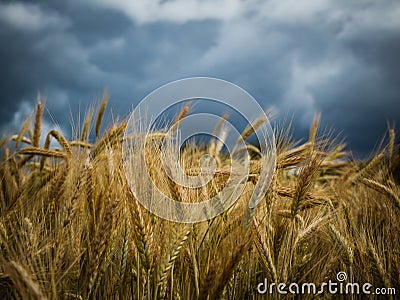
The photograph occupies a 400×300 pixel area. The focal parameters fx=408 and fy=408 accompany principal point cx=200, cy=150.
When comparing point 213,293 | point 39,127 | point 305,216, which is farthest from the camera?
point 39,127

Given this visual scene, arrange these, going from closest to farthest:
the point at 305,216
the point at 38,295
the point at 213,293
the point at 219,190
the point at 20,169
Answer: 1. the point at 38,295
2. the point at 213,293
3. the point at 219,190
4. the point at 305,216
5. the point at 20,169

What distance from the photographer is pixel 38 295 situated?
117 centimetres

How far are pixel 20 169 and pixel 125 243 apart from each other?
106 inches

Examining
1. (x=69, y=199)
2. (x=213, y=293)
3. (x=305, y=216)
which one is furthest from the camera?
(x=305, y=216)

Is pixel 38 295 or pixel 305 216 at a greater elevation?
pixel 305 216

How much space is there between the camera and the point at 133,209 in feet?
5.32

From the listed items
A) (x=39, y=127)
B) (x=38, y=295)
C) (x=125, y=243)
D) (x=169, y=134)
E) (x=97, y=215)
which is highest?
(x=39, y=127)

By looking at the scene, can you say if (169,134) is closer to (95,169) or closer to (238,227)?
(95,169)

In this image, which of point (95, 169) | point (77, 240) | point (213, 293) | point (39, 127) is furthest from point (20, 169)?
point (213, 293)

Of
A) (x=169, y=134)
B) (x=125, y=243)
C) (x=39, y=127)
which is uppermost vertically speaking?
(x=39, y=127)

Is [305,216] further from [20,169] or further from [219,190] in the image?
[20,169]

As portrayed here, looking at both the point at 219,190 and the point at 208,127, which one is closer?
the point at 219,190

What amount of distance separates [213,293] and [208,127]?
912mm

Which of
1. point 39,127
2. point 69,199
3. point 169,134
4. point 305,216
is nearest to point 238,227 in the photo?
point 169,134
